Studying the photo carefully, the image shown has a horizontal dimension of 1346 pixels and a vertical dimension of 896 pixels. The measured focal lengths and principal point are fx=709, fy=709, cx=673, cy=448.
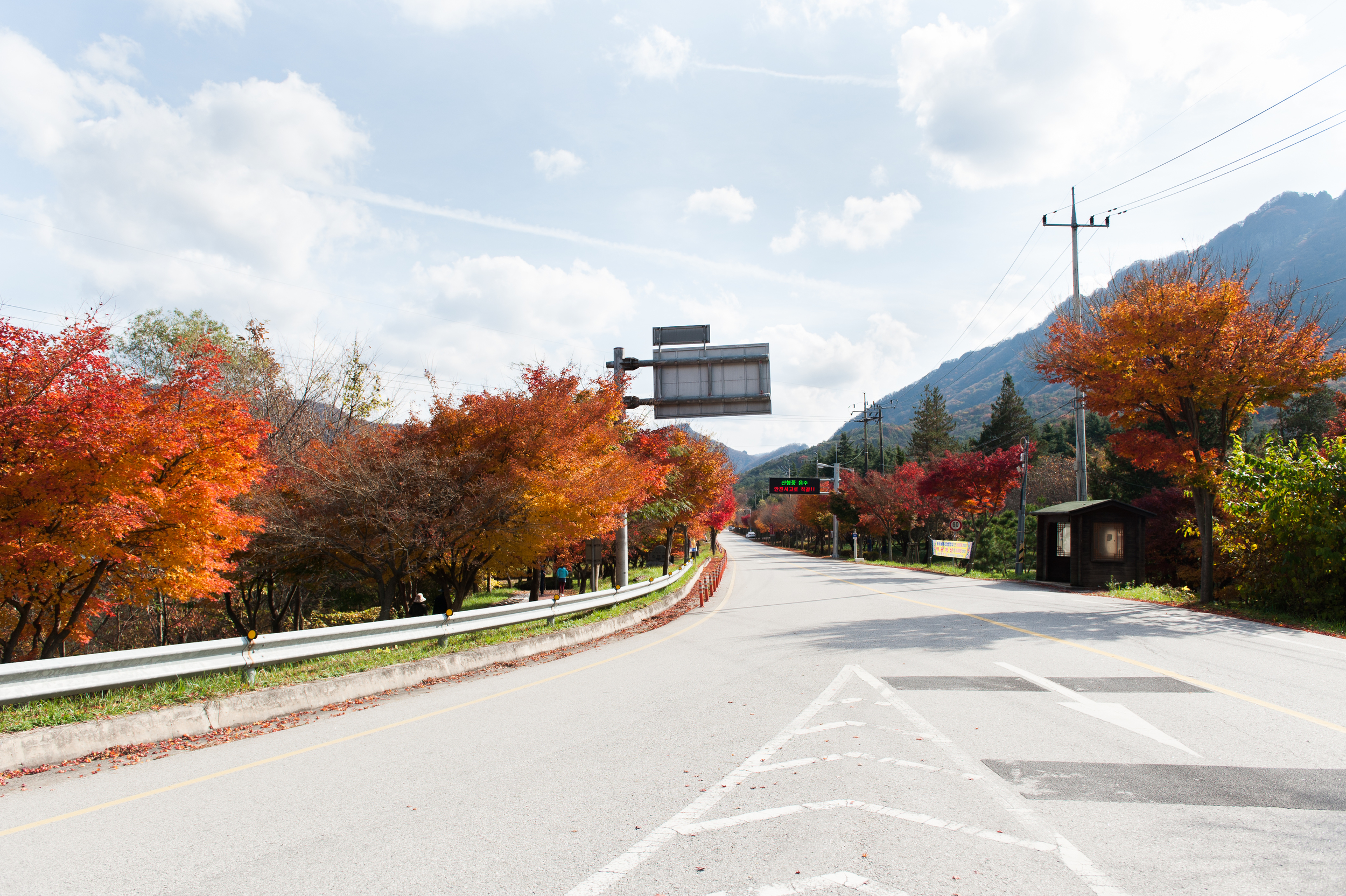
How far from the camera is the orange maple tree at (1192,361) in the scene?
55.9ft

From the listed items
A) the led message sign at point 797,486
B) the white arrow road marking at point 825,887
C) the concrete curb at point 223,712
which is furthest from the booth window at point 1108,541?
the led message sign at point 797,486

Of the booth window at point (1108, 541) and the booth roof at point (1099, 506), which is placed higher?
the booth roof at point (1099, 506)

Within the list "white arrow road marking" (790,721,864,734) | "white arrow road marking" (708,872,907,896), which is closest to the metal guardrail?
"white arrow road marking" (790,721,864,734)

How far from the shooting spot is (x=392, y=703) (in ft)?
28.5

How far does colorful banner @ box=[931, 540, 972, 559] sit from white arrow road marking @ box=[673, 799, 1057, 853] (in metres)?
36.1

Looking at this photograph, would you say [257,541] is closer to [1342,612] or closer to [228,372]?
[228,372]

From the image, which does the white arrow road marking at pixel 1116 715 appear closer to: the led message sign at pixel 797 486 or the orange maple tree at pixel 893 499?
the orange maple tree at pixel 893 499

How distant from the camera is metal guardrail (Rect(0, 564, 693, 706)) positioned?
6.75m

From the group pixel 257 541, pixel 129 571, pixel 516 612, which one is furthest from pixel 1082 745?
pixel 257 541

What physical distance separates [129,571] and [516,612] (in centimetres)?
703

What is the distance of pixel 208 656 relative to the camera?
8.16 m

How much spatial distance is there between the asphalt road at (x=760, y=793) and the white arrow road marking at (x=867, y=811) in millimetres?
16

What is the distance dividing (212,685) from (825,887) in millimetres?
7637

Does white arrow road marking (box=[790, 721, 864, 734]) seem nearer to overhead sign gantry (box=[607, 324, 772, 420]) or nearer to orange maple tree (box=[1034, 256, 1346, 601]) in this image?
overhead sign gantry (box=[607, 324, 772, 420])
